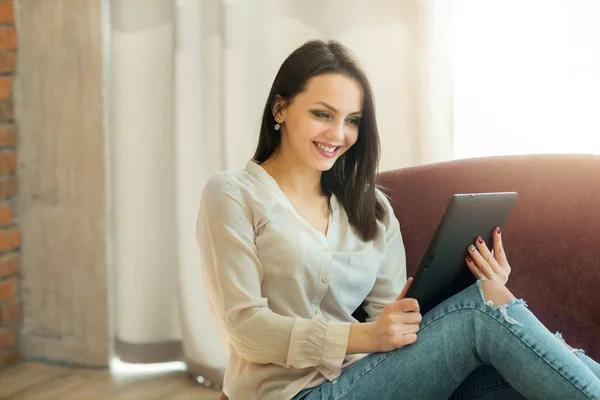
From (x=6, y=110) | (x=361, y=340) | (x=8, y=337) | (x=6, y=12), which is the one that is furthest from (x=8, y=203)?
(x=361, y=340)

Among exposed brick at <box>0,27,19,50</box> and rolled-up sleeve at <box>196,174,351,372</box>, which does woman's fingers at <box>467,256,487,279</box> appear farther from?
exposed brick at <box>0,27,19,50</box>

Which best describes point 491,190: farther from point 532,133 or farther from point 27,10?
point 27,10

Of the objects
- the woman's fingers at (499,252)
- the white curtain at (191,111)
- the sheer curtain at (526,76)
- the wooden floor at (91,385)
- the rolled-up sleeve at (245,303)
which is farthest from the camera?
the wooden floor at (91,385)

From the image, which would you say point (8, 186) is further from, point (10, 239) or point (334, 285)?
point (334, 285)

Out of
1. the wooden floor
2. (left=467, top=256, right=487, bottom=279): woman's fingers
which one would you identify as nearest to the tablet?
(left=467, top=256, right=487, bottom=279): woman's fingers

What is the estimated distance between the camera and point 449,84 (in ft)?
6.27

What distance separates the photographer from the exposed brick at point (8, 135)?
2385 millimetres

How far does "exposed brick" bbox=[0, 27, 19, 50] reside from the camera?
93.8 inches

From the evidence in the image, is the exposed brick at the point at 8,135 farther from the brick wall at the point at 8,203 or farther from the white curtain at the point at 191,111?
the white curtain at the point at 191,111

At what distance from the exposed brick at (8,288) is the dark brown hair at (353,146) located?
1.35m

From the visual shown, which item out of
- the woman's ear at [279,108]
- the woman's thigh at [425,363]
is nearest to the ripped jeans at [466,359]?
the woman's thigh at [425,363]

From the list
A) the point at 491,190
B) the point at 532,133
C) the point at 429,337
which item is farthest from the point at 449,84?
the point at 429,337

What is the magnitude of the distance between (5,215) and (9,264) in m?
0.17

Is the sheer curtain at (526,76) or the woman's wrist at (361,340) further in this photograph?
the sheer curtain at (526,76)
